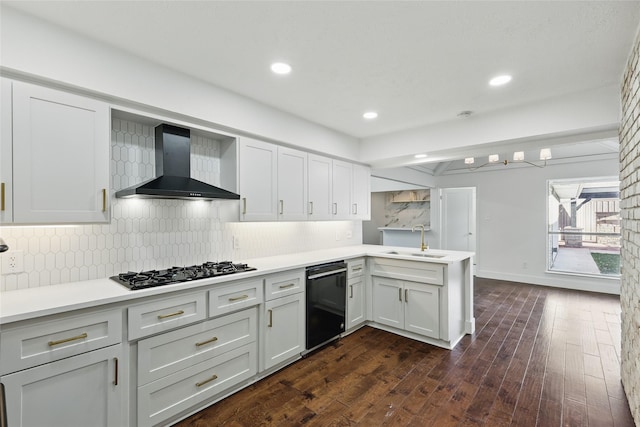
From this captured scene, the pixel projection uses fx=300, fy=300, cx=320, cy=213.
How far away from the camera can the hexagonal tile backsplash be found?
78.3 inches

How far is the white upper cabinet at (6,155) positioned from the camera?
5.39 feet

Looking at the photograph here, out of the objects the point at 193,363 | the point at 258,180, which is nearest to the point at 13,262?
the point at 193,363

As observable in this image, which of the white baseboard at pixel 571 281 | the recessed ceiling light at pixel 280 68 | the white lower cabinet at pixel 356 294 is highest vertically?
the recessed ceiling light at pixel 280 68

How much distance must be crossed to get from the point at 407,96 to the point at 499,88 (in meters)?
0.77

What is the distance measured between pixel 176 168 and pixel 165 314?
44.8 inches

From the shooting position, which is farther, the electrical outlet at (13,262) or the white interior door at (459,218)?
the white interior door at (459,218)

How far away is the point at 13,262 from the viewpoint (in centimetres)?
188

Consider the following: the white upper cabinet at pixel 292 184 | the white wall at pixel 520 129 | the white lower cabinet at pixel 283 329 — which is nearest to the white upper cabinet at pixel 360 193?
the white wall at pixel 520 129

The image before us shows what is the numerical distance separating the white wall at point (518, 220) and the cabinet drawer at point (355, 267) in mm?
4361

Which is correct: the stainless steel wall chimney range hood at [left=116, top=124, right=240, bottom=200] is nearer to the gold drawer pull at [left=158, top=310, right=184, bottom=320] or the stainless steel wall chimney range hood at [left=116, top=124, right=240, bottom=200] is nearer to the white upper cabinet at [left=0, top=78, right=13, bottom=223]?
the white upper cabinet at [left=0, top=78, right=13, bottom=223]

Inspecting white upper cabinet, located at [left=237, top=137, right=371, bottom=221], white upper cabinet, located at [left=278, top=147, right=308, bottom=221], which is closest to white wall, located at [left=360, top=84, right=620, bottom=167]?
white upper cabinet, located at [left=237, top=137, right=371, bottom=221]

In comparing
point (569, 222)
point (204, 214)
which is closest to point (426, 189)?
point (569, 222)

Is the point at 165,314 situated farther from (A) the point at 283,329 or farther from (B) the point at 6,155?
(B) the point at 6,155

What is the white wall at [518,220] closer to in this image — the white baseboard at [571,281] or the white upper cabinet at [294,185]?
the white baseboard at [571,281]
